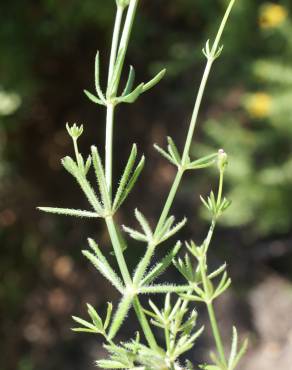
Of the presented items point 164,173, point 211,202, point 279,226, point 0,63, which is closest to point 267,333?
point 279,226

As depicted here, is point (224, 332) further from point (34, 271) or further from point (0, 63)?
point (0, 63)

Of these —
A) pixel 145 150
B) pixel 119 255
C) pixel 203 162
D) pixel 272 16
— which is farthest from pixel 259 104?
pixel 119 255

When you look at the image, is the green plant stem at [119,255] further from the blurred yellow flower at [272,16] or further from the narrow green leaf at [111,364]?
the blurred yellow flower at [272,16]

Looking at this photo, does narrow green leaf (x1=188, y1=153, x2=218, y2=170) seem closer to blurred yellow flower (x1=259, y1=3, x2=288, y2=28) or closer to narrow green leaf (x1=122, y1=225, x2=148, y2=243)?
narrow green leaf (x1=122, y1=225, x2=148, y2=243)

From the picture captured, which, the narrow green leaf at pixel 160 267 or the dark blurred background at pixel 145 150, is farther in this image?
the dark blurred background at pixel 145 150

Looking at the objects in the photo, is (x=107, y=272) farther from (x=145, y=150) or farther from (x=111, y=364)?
(x=145, y=150)

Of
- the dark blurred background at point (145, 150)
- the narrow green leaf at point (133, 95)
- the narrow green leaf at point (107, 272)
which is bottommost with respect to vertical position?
the dark blurred background at point (145, 150)

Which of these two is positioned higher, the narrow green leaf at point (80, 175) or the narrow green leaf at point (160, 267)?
the narrow green leaf at point (80, 175)

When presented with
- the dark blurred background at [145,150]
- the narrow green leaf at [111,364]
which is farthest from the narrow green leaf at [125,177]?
the dark blurred background at [145,150]
